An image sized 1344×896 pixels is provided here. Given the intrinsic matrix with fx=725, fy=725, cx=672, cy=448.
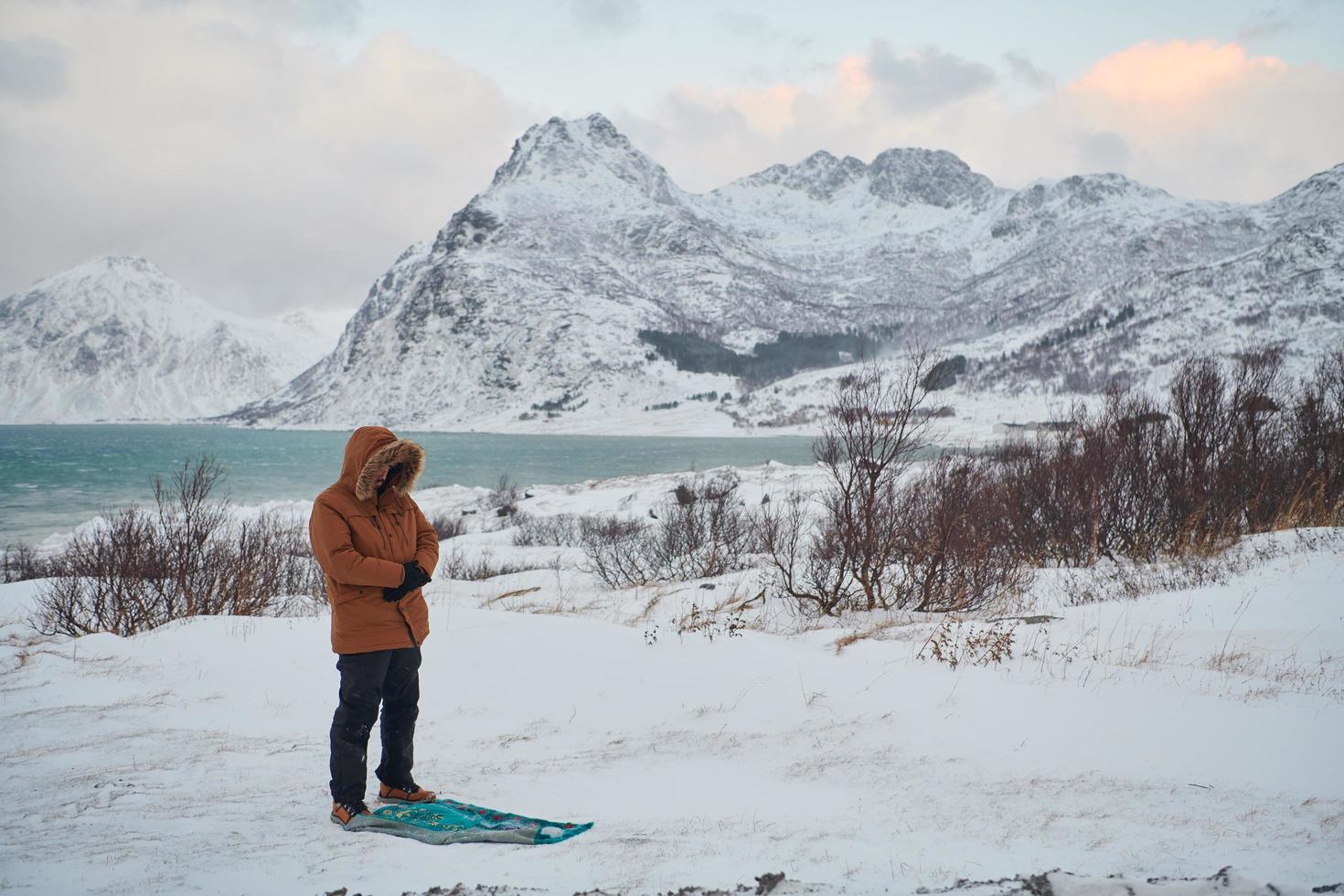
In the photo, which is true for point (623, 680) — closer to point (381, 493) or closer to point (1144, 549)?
point (381, 493)

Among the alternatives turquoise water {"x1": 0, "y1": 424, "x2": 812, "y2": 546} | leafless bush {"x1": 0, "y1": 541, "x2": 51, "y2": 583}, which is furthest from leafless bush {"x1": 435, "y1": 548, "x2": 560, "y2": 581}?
turquoise water {"x1": 0, "y1": 424, "x2": 812, "y2": 546}

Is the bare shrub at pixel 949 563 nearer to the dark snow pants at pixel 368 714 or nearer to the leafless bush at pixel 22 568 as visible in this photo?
the dark snow pants at pixel 368 714

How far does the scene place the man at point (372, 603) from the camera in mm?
4062

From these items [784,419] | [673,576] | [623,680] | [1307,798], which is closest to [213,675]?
[623,680]

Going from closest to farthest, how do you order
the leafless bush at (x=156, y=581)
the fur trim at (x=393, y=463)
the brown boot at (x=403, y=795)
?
the fur trim at (x=393, y=463) → the brown boot at (x=403, y=795) → the leafless bush at (x=156, y=581)

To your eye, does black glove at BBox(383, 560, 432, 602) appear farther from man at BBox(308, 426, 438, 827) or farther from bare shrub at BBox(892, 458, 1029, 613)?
bare shrub at BBox(892, 458, 1029, 613)

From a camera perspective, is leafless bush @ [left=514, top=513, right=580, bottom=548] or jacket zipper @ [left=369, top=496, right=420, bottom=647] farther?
leafless bush @ [left=514, top=513, right=580, bottom=548]

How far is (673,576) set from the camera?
1908 cm

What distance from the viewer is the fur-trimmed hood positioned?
4.15 meters

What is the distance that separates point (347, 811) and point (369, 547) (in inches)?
59.2

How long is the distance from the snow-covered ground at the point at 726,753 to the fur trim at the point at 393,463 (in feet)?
6.17

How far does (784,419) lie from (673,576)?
5382 inches

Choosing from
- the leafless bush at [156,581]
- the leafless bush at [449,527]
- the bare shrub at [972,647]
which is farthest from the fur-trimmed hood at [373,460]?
the leafless bush at [449,527]

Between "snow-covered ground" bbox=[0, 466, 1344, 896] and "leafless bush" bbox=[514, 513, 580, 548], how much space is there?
18.5m
